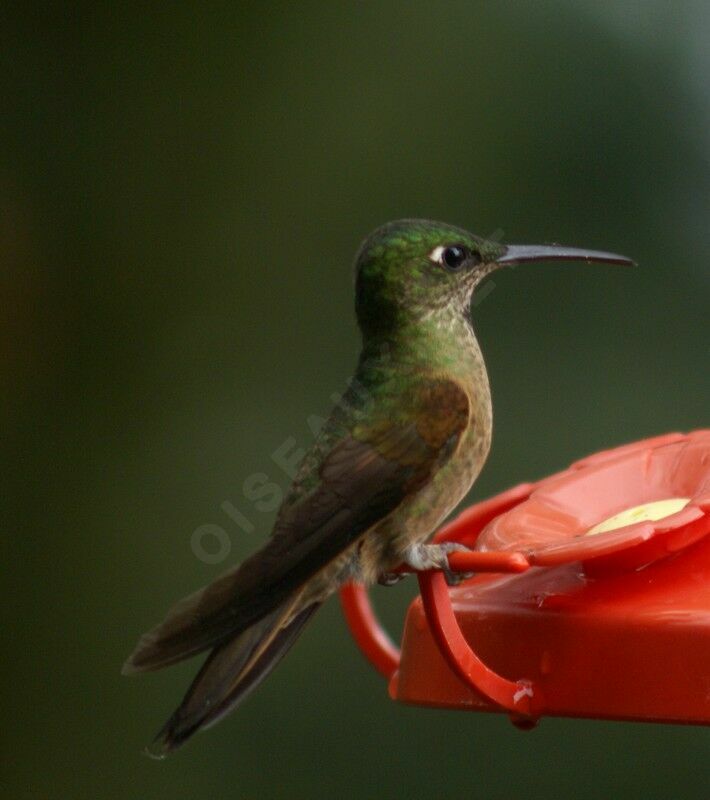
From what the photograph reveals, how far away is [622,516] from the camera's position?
9.91 feet

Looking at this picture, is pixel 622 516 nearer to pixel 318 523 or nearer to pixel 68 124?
pixel 318 523

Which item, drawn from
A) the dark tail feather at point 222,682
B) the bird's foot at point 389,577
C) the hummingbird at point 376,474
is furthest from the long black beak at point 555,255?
the dark tail feather at point 222,682

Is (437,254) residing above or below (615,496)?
above

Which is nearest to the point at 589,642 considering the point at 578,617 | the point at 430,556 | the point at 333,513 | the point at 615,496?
the point at 578,617

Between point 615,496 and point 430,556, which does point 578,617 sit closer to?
point 430,556

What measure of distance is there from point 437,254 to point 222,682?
1162 millimetres

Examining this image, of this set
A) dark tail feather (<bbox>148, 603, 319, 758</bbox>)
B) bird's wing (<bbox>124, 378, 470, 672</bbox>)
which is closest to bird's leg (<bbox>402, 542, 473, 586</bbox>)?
bird's wing (<bbox>124, 378, 470, 672</bbox>)

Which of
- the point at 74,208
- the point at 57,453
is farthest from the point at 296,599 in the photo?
the point at 74,208

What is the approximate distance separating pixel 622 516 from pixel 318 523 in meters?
0.70

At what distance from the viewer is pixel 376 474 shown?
2.91m

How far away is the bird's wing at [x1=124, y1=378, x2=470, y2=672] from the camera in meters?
2.58

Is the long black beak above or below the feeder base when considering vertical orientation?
above

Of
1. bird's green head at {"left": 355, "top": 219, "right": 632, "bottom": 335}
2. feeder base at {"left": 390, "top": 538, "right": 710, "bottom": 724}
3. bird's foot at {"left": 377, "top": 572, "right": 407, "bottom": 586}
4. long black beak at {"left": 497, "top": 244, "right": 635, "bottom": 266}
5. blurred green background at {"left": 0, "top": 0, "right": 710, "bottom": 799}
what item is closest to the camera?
feeder base at {"left": 390, "top": 538, "right": 710, "bottom": 724}

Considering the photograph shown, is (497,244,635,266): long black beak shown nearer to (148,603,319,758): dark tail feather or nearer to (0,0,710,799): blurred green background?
(148,603,319,758): dark tail feather
